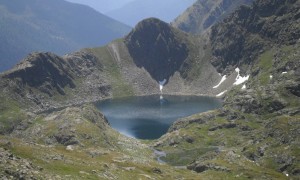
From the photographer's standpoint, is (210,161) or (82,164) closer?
(82,164)

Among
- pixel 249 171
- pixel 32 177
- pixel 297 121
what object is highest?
pixel 297 121

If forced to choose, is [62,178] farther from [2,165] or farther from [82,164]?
[82,164]

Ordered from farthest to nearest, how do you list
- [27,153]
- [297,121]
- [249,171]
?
[297,121], [249,171], [27,153]

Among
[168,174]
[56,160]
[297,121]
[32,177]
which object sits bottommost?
[32,177]

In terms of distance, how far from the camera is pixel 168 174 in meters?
111

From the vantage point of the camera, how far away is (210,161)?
152 metres

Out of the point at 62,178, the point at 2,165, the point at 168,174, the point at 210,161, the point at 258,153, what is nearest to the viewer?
the point at 2,165

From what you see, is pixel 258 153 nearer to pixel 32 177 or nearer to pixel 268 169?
pixel 268 169

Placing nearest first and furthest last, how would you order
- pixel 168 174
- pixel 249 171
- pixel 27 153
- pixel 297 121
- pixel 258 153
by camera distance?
1. pixel 27 153
2. pixel 168 174
3. pixel 249 171
4. pixel 258 153
5. pixel 297 121

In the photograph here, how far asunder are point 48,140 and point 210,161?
72.4m

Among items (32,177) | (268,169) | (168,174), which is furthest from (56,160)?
(268,169)

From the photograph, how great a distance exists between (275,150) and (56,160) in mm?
100061

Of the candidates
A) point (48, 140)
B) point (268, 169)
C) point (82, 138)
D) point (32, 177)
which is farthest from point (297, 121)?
point (32, 177)

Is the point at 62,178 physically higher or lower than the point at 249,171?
lower
